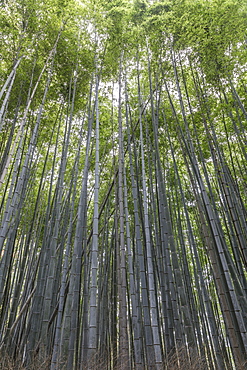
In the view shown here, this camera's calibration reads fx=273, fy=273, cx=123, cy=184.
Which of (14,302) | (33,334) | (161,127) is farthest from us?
(161,127)

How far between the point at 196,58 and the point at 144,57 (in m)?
1.04

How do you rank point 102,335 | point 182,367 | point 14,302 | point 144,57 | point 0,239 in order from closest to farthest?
point 182,367
point 0,239
point 14,302
point 102,335
point 144,57

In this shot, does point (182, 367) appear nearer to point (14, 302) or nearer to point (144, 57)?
point (14, 302)

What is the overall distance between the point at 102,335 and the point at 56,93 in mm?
4214

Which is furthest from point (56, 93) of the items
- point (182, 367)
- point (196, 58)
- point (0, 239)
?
point (182, 367)

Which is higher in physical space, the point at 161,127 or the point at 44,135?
the point at 161,127

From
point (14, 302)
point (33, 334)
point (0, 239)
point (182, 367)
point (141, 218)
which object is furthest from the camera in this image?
point (141, 218)

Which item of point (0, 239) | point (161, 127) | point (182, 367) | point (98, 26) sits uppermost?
point (98, 26)

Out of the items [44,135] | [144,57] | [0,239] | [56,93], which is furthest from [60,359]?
[144,57]

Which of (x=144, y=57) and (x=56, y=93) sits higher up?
(x=144, y=57)

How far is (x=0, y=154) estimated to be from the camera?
471 cm

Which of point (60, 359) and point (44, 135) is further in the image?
point (44, 135)

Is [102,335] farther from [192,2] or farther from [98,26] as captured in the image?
[192,2]

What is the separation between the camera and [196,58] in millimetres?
4543
